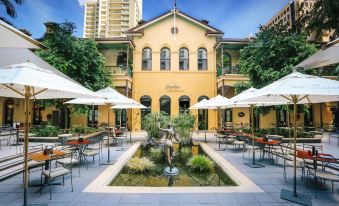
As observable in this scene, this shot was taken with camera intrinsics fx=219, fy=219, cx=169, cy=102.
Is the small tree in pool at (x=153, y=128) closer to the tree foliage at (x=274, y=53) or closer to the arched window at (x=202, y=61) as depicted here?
the tree foliage at (x=274, y=53)

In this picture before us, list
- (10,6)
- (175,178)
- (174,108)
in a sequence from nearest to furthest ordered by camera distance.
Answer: (175,178)
(10,6)
(174,108)

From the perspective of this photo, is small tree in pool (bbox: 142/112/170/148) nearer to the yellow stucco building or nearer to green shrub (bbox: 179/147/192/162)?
green shrub (bbox: 179/147/192/162)

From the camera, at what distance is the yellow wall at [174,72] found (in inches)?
837

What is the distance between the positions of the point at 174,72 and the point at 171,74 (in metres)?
0.35

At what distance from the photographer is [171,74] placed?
2144 cm

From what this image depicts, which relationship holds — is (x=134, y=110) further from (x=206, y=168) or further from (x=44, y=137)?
(x=206, y=168)

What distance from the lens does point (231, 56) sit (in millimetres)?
22109

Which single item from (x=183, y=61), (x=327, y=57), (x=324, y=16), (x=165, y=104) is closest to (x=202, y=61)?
(x=183, y=61)

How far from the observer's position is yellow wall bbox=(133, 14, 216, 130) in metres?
21.3

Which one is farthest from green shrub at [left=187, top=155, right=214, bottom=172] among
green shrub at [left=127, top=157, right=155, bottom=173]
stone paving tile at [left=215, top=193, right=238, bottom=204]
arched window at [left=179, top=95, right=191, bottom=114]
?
arched window at [left=179, top=95, right=191, bottom=114]

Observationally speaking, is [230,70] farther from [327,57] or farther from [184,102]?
[327,57]

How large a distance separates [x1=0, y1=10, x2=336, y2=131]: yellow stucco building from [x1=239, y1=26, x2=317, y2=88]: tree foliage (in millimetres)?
4999

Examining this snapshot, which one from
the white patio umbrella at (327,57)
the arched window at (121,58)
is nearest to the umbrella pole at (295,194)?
the white patio umbrella at (327,57)

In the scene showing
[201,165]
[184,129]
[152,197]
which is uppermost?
[184,129]
